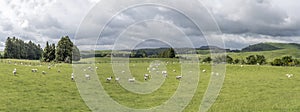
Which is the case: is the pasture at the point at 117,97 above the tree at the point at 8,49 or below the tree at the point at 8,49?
below

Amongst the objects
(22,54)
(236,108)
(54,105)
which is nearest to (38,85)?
(54,105)

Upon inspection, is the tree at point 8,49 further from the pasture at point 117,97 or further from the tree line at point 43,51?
the pasture at point 117,97

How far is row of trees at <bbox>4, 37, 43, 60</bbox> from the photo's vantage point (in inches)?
5019

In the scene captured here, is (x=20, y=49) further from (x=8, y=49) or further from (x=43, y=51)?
(x=43, y=51)

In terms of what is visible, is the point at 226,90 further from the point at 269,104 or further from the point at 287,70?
the point at 287,70

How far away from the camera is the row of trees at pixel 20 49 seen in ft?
418

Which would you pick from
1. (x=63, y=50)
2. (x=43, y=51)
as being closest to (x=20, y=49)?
(x=43, y=51)

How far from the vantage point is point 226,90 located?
4147cm

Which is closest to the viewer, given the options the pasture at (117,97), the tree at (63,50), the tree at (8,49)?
the pasture at (117,97)

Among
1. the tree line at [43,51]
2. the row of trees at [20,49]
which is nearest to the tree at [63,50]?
the tree line at [43,51]

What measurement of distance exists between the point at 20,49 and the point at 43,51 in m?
25.9

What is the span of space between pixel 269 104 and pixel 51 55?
9134cm

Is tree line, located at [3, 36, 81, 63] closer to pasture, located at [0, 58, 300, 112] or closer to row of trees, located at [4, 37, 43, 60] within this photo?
row of trees, located at [4, 37, 43, 60]

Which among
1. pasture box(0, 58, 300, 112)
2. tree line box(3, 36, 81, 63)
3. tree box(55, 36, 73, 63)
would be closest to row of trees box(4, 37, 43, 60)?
tree line box(3, 36, 81, 63)
